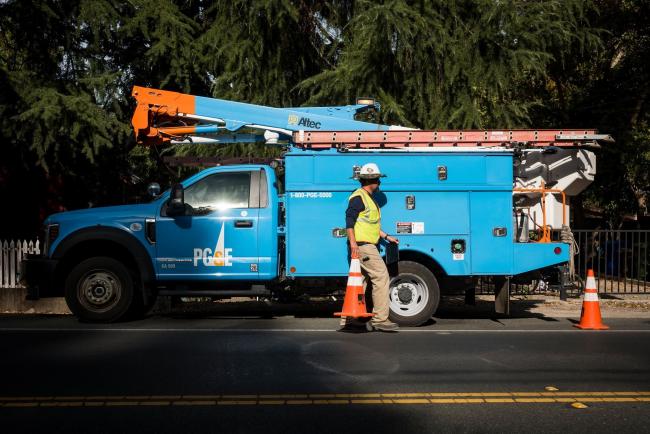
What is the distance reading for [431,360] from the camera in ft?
24.9

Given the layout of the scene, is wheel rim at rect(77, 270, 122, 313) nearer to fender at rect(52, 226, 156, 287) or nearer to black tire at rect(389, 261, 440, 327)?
fender at rect(52, 226, 156, 287)

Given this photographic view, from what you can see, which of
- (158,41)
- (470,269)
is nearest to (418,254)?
(470,269)

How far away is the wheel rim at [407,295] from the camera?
1021 cm

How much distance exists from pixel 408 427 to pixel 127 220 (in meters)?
6.40

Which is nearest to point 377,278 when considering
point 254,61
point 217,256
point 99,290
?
point 217,256

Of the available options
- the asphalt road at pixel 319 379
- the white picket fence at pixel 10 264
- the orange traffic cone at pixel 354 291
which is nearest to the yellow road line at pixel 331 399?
the asphalt road at pixel 319 379

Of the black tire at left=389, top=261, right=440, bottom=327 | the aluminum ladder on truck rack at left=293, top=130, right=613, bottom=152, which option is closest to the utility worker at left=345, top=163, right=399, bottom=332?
the black tire at left=389, top=261, right=440, bottom=327

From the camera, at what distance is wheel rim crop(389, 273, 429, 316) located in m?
10.2

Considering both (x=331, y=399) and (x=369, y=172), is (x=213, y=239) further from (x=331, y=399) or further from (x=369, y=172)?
(x=331, y=399)

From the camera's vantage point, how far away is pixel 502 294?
10484 mm

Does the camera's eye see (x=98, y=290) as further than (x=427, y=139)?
Yes

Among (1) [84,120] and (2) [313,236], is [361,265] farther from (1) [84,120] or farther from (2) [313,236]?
(1) [84,120]

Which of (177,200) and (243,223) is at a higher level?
(177,200)

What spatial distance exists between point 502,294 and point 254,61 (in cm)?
733
